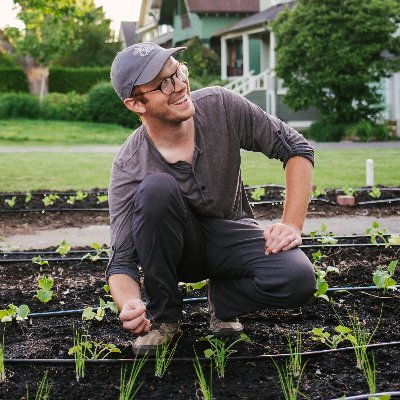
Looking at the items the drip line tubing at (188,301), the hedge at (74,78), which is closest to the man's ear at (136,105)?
the drip line tubing at (188,301)

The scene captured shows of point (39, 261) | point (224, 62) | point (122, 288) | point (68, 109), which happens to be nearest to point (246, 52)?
point (224, 62)

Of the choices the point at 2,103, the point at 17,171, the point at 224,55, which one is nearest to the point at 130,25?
the point at 224,55

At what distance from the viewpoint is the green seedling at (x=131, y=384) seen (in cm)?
264

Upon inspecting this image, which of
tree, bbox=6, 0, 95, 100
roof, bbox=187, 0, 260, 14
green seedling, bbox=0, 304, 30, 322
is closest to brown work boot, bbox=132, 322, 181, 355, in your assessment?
green seedling, bbox=0, 304, 30, 322

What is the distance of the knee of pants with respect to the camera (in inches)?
123

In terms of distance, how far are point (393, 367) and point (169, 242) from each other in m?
0.98

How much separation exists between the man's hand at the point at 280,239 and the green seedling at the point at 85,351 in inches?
29.2

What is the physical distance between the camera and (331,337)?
347cm

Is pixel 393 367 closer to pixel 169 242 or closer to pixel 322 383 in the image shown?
pixel 322 383

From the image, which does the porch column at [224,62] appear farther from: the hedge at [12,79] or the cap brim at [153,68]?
the cap brim at [153,68]

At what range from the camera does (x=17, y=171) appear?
12.5m

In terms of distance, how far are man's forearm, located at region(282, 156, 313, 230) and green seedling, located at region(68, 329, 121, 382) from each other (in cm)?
89

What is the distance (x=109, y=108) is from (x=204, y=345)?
25416 mm

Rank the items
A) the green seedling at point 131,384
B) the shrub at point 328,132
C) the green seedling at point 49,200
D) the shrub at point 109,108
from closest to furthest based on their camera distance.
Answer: the green seedling at point 131,384
the green seedling at point 49,200
the shrub at point 328,132
the shrub at point 109,108
